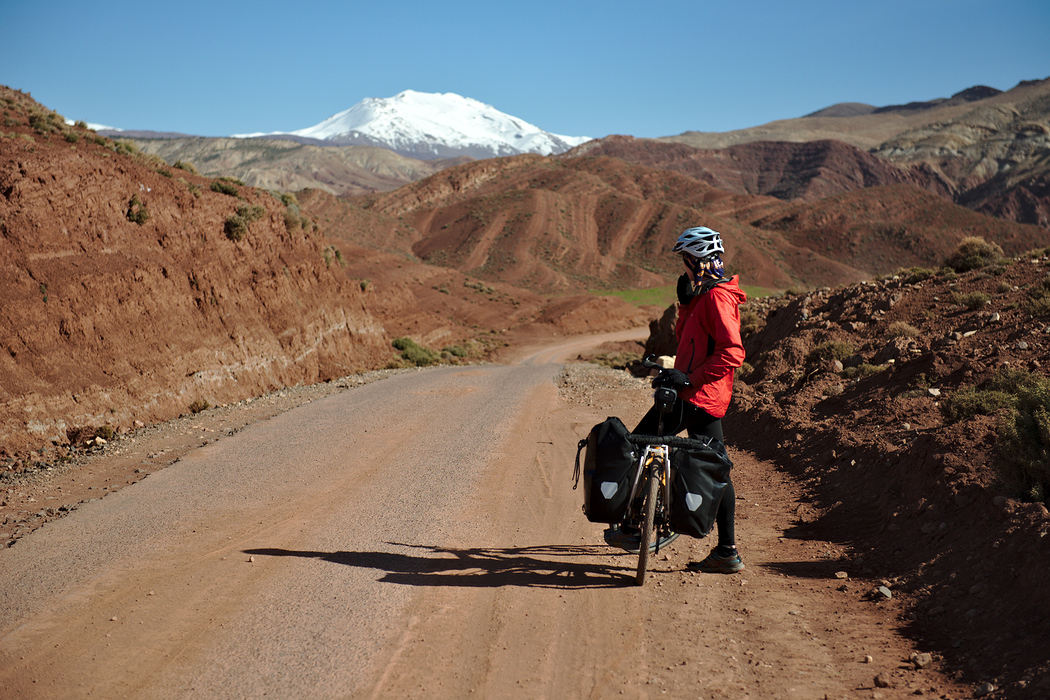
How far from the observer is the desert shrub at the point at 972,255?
16.4 m

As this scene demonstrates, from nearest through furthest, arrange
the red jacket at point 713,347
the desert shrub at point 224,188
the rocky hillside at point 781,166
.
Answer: the red jacket at point 713,347
the desert shrub at point 224,188
the rocky hillside at point 781,166

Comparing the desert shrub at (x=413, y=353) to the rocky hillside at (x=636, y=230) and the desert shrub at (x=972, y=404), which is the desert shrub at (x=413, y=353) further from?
the rocky hillside at (x=636, y=230)

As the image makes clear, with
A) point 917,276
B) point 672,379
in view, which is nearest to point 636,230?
point 917,276

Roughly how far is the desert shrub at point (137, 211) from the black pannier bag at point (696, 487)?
574 inches

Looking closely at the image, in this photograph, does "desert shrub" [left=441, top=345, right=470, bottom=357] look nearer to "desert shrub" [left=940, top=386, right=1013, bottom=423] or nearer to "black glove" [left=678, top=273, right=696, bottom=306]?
"desert shrub" [left=940, top=386, right=1013, bottom=423]

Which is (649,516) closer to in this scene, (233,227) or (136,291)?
(136,291)

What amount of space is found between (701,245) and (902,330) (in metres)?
9.38

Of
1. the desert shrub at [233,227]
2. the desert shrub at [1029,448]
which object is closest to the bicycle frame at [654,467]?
the desert shrub at [1029,448]

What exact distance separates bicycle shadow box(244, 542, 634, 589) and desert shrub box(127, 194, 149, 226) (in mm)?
12195

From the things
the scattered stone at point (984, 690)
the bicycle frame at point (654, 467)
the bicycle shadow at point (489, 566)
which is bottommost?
the bicycle shadow at point (489, 566)

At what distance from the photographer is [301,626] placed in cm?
454

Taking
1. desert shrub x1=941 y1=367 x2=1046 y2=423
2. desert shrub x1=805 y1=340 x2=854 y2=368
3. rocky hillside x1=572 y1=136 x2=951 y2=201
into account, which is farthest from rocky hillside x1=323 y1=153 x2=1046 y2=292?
desert shrub x1=941 y1=367 x2=1046 y2=423

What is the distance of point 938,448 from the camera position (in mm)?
→ 6578

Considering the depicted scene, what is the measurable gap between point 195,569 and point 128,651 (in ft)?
4.28
